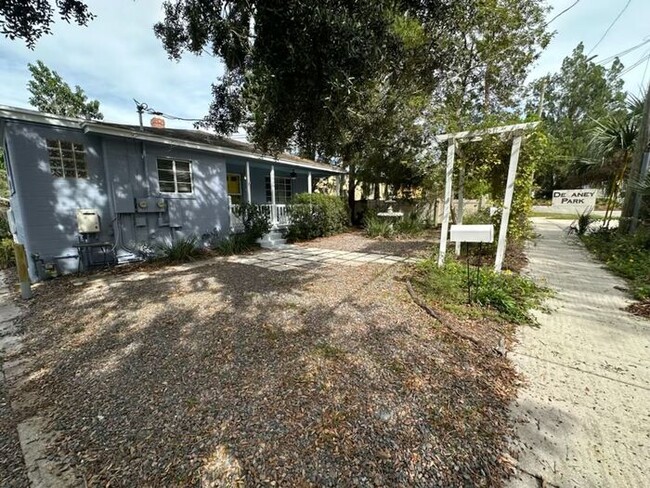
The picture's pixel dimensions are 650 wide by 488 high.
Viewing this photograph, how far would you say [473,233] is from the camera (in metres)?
3.87

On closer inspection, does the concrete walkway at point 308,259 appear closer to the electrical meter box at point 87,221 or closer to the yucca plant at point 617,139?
the electrical meter box at point 87,221

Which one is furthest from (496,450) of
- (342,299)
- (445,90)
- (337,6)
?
(445,90)

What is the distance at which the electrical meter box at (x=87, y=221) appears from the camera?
21.3 feet

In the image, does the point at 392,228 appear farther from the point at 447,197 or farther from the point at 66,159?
the point at 66,159

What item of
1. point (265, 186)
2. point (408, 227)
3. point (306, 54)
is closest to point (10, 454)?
point (306, 54)

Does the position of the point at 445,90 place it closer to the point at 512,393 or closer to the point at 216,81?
the point at 216,81

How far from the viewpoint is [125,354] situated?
3.02 metres

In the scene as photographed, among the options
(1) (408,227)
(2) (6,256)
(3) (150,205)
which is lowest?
(2) (6,256)

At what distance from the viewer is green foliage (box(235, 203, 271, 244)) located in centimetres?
938

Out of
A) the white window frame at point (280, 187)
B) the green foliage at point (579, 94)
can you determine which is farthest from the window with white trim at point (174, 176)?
the green foliage at point (579, 94)

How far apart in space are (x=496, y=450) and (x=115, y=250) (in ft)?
27.3

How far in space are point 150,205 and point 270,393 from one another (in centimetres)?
716

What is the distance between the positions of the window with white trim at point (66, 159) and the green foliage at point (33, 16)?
3612 millimetres

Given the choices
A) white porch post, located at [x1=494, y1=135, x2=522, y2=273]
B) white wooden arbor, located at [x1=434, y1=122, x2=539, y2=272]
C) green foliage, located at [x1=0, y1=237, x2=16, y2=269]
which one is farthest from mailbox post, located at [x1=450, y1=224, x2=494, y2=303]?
green foliage, located at [x1=0, y1=237, x2=16, y2=269]
